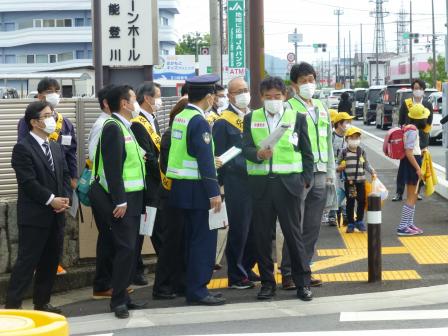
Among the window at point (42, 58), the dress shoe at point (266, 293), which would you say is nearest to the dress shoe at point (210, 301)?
the dress shoe at point (266, 293)

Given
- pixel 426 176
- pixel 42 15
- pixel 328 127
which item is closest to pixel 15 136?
pixel 328 127

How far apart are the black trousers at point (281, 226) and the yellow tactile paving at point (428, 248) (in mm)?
2178

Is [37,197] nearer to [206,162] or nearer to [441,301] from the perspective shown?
[206,162]

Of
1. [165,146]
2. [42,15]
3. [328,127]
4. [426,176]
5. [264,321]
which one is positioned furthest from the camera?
[42,15]

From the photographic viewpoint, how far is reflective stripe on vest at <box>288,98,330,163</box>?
948 centimetres

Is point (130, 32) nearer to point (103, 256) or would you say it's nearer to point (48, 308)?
point (103, 256)

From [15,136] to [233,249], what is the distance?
101 inches

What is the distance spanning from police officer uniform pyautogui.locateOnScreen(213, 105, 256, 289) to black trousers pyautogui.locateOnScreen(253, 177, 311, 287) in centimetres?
64

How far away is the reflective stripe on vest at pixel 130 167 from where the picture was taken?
844 centimetres

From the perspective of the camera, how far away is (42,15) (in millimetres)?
105188

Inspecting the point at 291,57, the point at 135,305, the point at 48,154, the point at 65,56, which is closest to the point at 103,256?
the point at 135,305

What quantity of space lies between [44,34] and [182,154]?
9849 cm

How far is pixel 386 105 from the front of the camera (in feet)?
145

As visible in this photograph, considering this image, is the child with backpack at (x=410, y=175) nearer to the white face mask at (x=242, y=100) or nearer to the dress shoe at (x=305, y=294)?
the white face mask at (x=242, y=100)
